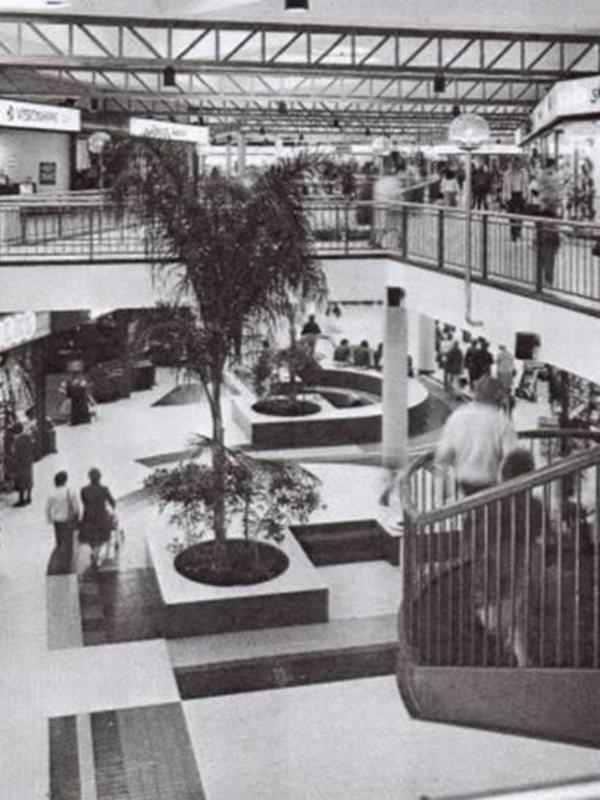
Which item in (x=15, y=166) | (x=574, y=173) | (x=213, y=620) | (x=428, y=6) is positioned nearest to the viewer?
(x=213, y=620)

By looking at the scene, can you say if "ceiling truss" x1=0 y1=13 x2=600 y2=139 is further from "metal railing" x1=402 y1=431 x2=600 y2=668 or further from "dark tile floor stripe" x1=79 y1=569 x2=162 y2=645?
"metal railing" x1=402 y1=431 x2=600 y2=668

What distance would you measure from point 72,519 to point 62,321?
1248 centimetres

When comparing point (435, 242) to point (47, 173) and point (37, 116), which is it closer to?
point (37, 116)

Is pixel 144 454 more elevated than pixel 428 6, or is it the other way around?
pixel 428 6

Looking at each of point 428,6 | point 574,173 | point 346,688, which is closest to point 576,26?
point 428,6

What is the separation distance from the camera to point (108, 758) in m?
9.23

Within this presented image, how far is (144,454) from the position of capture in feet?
70.0

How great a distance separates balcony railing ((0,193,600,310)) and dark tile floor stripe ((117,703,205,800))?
5.09 meters

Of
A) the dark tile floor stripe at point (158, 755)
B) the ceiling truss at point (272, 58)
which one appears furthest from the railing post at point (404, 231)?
the dark tile floor stripe at point (158, 755)

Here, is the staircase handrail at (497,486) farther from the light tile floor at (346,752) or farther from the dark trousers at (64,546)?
the dark trousers at (64,546)

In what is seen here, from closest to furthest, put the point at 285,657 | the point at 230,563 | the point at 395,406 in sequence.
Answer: the point at 285,657, the point at 230,563, the point at 395,406

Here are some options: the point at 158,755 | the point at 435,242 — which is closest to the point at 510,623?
the point at 158,755

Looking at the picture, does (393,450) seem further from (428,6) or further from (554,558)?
(554,558)

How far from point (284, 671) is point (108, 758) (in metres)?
2.34
